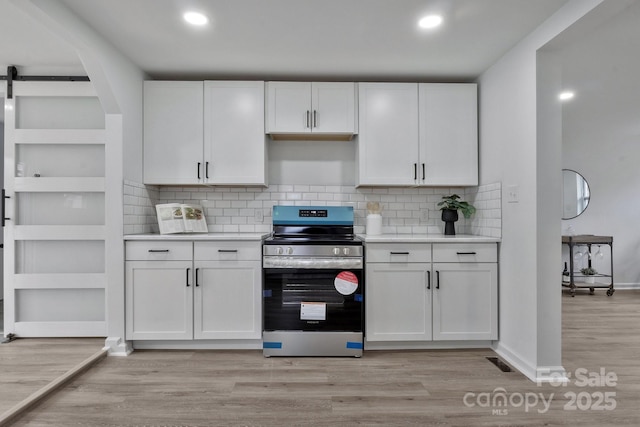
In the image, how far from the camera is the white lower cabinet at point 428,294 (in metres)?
2.88

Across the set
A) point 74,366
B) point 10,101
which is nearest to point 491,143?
point 74,366

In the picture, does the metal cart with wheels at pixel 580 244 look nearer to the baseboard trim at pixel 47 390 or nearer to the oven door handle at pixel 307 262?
the oven door handle at pixel 307 262

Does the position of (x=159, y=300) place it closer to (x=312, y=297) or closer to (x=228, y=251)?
(x=228, y=251)

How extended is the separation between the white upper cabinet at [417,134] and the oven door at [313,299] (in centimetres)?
94

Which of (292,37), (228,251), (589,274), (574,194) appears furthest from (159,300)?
(574,194)

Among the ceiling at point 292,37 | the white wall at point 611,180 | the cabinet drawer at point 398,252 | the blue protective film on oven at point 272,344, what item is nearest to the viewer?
the ceiling at point 292,37

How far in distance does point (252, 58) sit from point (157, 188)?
1.54 metres

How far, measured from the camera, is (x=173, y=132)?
320cm

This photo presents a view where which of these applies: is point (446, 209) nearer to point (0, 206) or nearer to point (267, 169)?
point (267, 169)

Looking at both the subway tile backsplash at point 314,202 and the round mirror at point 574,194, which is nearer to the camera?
the subway tile backsplash at point 314,202

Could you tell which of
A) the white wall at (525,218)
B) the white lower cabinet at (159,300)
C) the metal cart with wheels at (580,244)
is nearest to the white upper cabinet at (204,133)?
the white lower cabinet at (159,300)

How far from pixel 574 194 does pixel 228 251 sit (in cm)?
537

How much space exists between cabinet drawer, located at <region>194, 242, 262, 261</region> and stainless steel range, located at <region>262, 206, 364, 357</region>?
100 mm

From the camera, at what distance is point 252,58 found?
2918 mm
